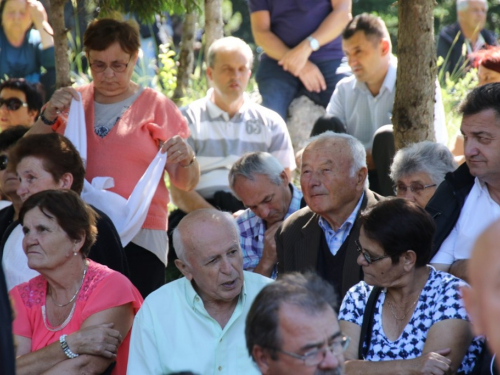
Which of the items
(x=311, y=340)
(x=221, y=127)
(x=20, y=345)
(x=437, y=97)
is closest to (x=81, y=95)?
(x=221, y=127)

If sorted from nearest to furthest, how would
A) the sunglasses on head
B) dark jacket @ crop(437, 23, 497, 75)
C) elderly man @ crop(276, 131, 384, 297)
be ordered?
elderly man @ crop(276, 131, 384, 297)
the sunglasses on head
dark jacket @ crop(437, 23, 497, 75)

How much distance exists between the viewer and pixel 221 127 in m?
6.28

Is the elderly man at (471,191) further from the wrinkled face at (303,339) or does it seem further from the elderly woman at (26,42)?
the elderly woman at (26,42)

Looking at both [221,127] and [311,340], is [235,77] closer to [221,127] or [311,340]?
[221,127]

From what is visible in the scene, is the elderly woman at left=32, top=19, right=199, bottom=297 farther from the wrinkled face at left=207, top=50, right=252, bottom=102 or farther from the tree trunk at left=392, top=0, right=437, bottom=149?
the tree trunk at left=392, top=0, right=437, bottom=149

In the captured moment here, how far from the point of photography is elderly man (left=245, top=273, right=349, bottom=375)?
110 inches

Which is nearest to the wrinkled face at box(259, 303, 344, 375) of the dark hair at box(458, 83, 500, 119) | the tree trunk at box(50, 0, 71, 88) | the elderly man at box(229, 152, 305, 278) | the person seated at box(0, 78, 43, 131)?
the dark hair at box(458, 83, 500, 119)

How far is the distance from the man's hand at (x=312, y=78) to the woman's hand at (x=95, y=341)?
11.7 ft

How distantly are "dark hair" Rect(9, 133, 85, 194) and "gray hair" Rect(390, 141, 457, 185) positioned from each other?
180cm

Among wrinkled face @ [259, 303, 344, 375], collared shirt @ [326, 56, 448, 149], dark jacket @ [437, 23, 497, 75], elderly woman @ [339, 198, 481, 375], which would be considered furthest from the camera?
dark jacket @ [437, 23, 497, 75]

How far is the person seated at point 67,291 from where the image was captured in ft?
13.8

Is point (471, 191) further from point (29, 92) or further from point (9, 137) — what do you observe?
point (29, 92)

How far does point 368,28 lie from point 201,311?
10.4ft

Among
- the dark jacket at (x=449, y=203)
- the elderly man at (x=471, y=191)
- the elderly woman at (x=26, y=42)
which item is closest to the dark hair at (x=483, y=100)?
the elderly man at (x=471, y=191)
